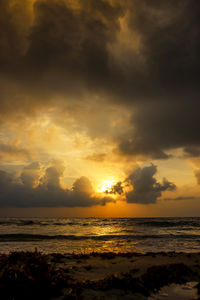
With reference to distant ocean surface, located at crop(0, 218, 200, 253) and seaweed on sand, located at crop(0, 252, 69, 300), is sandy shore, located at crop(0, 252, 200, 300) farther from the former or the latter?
distant ocean surface, located at crop(0, 218, 200, 253)

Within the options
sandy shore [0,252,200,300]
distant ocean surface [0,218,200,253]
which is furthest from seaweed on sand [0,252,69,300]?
distant ocean surface [0,218,200,253]

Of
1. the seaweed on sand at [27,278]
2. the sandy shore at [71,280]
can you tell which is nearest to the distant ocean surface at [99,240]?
the sandy shore at [71,280]

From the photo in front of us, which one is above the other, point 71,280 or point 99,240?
point 71,280

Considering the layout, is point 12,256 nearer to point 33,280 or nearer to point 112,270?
point 33,280

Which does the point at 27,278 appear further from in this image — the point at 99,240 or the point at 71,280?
the point at 99,240

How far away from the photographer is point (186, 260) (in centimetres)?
1072

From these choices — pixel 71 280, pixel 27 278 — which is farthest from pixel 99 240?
pixel 27 278

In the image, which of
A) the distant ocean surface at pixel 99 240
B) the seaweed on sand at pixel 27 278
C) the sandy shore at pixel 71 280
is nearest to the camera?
the seaweed on sand at pixel 27 278

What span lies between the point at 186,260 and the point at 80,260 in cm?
526

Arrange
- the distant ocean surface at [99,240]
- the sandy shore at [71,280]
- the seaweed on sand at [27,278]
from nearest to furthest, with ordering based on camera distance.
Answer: the seaweed on sand at [27,278] → the sandy shore at [71,280] → the distant ocean surface at [99,240]

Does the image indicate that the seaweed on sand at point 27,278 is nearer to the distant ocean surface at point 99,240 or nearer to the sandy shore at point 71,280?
the sandy shore at point 71,280

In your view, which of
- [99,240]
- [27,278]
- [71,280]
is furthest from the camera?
[99,240]

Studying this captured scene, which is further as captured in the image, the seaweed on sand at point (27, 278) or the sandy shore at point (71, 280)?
the sandy shore at point (71, 280)

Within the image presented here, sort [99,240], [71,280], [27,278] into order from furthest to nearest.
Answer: [99,240] < [71,280] < [27,278]
